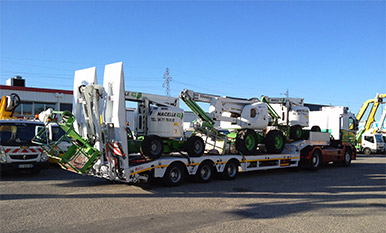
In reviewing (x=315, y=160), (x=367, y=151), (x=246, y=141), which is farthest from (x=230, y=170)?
(x=367, y=151)

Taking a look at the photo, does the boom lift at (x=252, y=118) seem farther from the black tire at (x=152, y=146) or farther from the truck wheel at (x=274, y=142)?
the black tire at (x=152, y=146)

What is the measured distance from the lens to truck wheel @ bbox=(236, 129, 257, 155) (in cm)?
1320

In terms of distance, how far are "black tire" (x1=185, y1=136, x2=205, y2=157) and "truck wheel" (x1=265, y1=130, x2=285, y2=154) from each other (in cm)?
405

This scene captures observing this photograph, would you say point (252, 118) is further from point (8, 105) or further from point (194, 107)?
point (8, 105)

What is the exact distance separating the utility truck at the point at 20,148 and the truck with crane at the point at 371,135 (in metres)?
27.3

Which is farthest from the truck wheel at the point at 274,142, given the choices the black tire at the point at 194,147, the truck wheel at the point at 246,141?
the black tire at the point at 194,147

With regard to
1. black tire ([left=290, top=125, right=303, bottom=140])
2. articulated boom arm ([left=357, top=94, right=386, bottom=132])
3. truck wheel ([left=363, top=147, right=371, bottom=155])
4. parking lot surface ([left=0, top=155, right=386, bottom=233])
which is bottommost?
parking lot surface ([left=0, top=155, right=386, bottom=233])

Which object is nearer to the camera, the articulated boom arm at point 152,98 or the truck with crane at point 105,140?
the truck with crane at point 105,140

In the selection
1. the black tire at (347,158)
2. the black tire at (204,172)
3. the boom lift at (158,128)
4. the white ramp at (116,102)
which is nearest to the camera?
the white ramp at (116,102)

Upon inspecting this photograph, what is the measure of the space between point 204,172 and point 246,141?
2540mm

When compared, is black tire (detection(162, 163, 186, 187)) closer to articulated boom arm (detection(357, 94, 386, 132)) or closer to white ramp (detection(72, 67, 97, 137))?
white ramp (detection(72, 67, 97, 137))

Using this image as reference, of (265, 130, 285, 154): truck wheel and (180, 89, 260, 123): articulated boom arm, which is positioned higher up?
(180, 89, 260, 123): articulated boom arm

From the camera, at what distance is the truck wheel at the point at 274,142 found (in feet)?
47.7

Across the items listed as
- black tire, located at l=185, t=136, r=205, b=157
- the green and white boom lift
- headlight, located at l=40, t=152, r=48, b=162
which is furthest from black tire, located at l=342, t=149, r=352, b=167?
headlight, located at l=40, t=152, r=48, b=162
